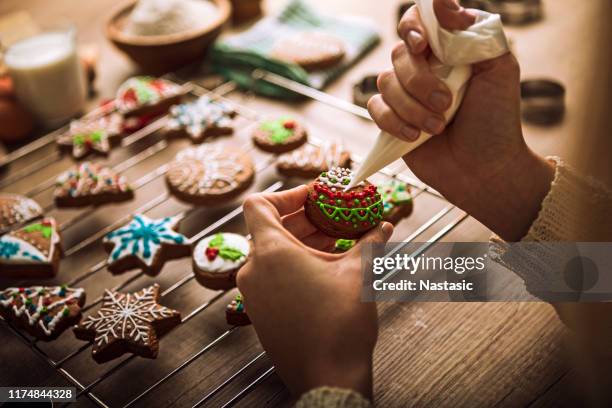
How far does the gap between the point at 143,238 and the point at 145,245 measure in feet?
0.07

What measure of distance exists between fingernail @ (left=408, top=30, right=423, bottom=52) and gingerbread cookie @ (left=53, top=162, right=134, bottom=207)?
685mm

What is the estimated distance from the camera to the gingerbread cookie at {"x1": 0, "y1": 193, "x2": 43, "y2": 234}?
1.21 metres

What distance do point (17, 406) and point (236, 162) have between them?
59 cm

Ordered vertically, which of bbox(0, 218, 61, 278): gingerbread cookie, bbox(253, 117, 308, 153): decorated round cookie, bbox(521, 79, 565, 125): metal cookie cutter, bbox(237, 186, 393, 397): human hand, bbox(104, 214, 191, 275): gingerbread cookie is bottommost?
bbox(0, 218, 61, 278): gingerbread cookie

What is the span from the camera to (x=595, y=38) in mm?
308

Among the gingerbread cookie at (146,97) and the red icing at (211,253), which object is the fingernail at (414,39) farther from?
the gingerbread cookie at (146,97)

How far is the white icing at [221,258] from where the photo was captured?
104 centimetres

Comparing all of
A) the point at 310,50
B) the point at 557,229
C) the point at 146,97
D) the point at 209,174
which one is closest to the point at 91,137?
the point at 146,97

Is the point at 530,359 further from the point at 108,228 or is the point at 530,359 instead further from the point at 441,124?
the point at 108,228

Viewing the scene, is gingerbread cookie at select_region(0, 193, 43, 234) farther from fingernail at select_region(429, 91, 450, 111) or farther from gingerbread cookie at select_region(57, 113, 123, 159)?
fingernail at select_region(429, 91, 450, 111)

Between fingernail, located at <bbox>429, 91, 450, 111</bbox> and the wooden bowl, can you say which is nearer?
fingernail, located at <bbox>429, 91, 450, 111</bbox>

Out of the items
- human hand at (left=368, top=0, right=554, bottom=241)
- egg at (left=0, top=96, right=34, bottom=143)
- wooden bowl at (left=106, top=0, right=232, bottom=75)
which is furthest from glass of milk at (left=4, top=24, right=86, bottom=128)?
human hand at (left=368, top=0, right=554, bottom=241)

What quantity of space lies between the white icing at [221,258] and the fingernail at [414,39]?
454 millimetres

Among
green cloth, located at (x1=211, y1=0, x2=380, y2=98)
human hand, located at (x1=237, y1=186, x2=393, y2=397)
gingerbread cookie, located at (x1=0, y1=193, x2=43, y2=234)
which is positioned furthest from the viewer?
green cloth, located at (x1=211, y1=0, x2=380, y2=98)
